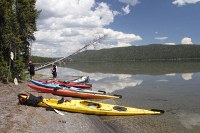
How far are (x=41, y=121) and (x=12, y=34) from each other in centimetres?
1695

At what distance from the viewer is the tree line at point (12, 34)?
31.0 meters

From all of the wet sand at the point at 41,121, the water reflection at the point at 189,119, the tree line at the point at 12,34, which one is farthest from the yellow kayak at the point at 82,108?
the tree line at the point at 12,34

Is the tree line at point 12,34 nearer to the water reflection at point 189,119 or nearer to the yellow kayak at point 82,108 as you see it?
the yellow kayak at point 82,108

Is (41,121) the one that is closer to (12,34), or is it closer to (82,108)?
(82,108)

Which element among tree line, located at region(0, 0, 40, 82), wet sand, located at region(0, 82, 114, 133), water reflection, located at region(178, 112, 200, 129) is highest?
tree line, located at region(0, 0, 40, 82)

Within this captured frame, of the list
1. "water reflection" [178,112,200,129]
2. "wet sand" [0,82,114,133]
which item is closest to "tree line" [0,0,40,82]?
"wet sand" [0,82,114,133]

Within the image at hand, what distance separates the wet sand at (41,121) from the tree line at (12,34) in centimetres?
1046

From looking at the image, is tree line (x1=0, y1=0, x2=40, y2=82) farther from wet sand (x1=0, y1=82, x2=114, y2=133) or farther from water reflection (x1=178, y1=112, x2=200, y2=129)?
water reflection (x1=178, y1=112, x2=200, y2=129)

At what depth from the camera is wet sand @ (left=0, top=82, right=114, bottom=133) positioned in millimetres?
15391

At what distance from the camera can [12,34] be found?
31.5 meters

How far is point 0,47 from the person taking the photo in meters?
31.6

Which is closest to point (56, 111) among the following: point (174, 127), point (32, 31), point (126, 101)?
point (174, 127)

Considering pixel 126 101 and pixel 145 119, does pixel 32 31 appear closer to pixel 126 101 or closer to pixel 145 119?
pixel 126 101

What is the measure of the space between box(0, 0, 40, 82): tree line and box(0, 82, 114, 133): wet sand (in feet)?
34.3
